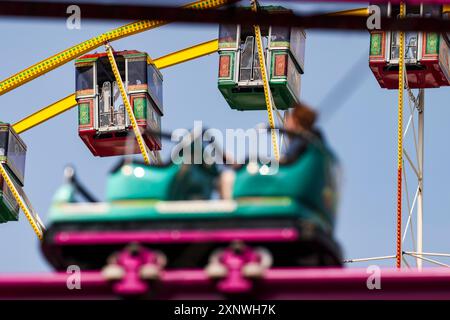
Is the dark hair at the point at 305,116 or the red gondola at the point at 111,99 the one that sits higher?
the red gondola at the point at 111,99

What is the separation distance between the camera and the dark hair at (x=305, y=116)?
1253cm

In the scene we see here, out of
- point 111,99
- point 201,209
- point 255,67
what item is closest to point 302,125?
point 201,209

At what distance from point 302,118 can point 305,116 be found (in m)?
0.03

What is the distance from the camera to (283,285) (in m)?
13.4

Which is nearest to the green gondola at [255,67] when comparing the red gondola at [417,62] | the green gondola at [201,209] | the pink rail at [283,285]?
the red gondola at [417,62]

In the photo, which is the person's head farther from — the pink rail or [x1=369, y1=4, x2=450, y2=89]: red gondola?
[x1=369, y1=4, x2=450, y2=89]: red gondola

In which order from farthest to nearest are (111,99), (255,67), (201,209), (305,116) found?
(111,99) → (255,67) → (201,209) → (305,116)

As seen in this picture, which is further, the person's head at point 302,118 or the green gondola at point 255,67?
the green gondola at point 255,67

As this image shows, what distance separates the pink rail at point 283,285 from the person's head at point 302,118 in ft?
3.58

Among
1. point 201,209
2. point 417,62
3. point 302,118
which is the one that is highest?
point 417,62

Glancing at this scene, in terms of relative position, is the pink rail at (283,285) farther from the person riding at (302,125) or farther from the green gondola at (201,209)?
the person riding at (302,125)

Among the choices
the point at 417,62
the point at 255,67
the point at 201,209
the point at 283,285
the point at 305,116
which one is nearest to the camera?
the point at 305,116

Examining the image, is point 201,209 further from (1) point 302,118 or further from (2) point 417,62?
(2) point 417,62
